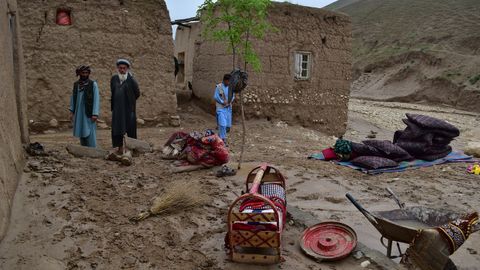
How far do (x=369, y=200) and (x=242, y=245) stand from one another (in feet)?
8.61

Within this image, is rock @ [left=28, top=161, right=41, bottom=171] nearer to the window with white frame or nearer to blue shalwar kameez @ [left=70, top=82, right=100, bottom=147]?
blue shalwar kameez @ [left=70, top=82, right=100, bottom=147]

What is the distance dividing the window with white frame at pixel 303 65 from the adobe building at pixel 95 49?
326 centimetres

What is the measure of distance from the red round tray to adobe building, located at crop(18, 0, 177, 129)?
20.6 feet

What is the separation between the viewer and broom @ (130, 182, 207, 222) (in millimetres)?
4180

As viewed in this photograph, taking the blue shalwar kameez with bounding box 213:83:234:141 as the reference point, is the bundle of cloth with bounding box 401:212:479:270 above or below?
below

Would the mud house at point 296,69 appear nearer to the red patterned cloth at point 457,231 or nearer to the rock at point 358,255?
the rock at point 358,255

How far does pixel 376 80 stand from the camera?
104 feet

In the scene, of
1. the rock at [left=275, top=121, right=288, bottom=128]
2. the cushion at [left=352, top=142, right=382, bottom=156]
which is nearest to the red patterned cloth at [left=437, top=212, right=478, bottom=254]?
the cushion at [left=352, top=142, right=382, bottom=156]

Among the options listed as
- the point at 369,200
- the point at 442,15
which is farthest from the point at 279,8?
the point at 442,15

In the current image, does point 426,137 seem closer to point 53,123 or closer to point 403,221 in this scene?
point 403,221

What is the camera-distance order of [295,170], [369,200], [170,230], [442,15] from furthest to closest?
[442,15] < [295,170] < [369,200] < [170,230]

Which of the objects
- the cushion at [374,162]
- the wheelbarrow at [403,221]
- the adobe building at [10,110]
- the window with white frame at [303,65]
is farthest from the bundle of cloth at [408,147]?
the adobe building at [10,110]

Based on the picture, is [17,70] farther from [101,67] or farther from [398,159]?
[398,159]

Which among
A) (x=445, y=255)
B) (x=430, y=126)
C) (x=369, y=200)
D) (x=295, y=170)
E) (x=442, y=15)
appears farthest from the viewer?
(x=442, y=15)
